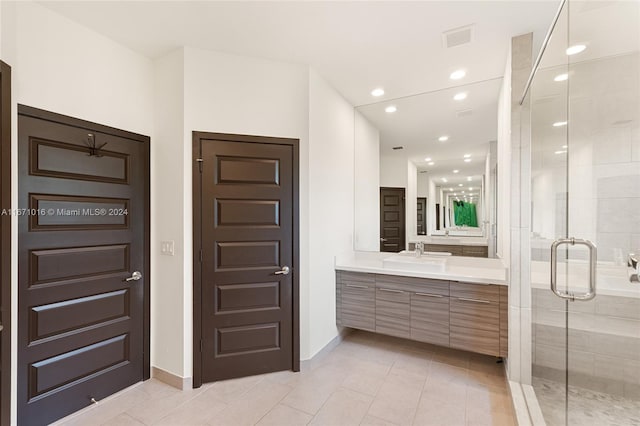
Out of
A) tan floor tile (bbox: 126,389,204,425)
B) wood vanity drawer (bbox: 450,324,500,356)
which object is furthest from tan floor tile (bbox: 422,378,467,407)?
tan floor tile (bbox: 126,389,204,425)

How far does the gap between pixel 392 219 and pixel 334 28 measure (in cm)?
208

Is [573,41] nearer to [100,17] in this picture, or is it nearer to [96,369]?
[100,17]

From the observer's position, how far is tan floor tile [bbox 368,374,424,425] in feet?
6.75

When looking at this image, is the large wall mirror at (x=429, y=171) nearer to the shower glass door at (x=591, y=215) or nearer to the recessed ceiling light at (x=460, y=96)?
the recessed ceiling light at (x=460, y=96)

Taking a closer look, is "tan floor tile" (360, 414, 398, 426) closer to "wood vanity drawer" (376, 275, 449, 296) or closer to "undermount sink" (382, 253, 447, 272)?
"wood vanity drawer" (376, 275, 449, 296)

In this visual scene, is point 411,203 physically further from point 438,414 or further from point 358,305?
point 438,414

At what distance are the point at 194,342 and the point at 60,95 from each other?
2069 mm

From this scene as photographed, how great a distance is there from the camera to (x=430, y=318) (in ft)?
9.00

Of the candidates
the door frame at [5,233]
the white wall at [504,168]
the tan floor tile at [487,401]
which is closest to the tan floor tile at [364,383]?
the tan floor tile at [487,401]

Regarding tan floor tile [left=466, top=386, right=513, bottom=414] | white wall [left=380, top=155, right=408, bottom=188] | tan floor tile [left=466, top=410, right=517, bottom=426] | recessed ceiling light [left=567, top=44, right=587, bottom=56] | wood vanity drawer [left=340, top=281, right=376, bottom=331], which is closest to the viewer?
recessed ceiling light [left=567, top=44, right=587, bottom=56]

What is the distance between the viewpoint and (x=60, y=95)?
2033 millimetres

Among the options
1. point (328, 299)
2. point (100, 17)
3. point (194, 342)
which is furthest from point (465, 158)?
point (100, 17)

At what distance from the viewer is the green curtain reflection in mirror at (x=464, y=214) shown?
3.14 metres

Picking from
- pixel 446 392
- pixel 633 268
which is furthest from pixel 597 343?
pixel 446 392
